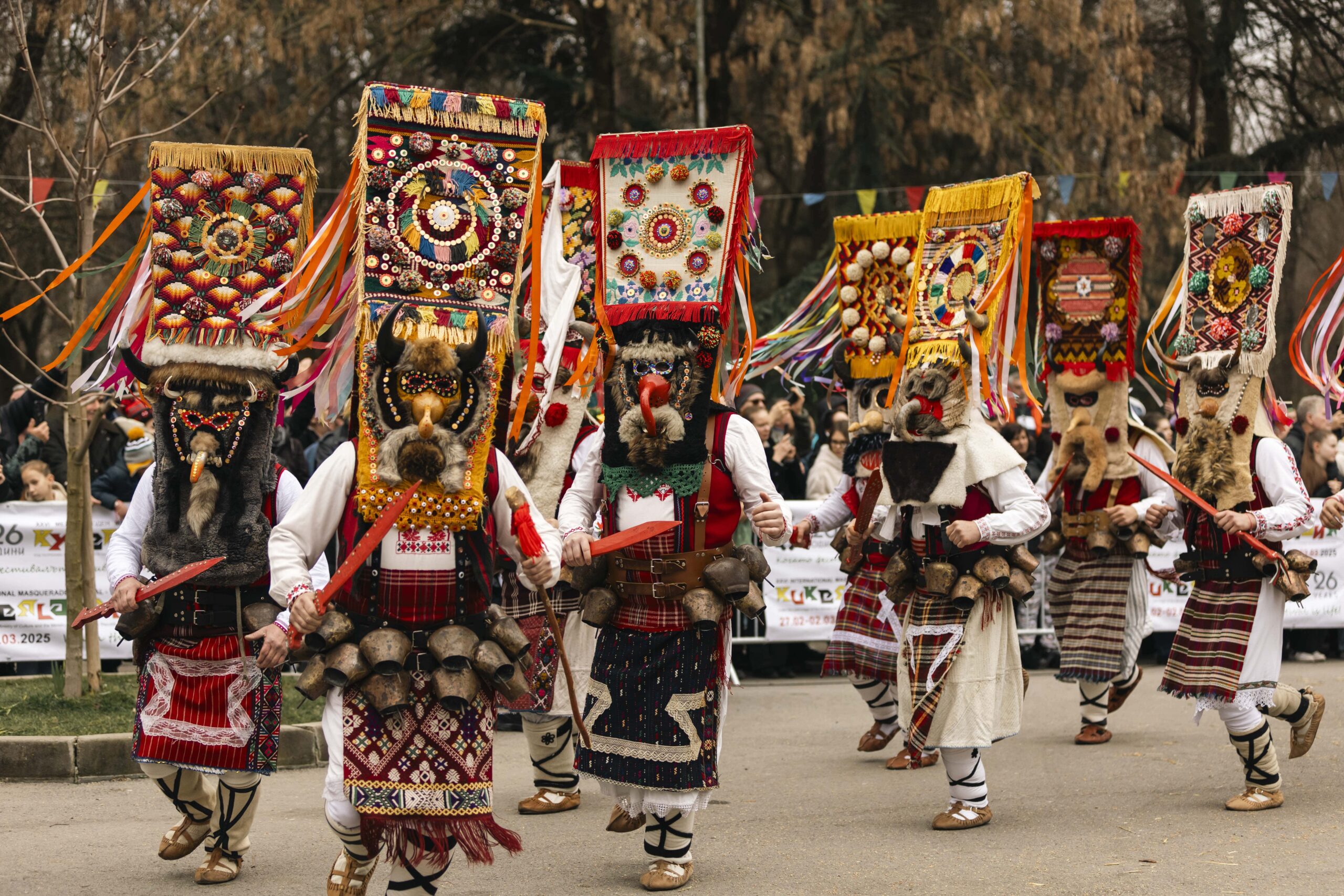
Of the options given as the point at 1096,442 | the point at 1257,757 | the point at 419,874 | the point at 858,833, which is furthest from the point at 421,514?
the point at 1096,442

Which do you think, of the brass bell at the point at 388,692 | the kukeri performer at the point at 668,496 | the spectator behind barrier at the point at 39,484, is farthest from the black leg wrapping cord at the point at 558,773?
the spectator behind barrier at the point at 39,484

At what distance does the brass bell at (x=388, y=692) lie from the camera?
4.70m

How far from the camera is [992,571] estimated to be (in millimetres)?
6656

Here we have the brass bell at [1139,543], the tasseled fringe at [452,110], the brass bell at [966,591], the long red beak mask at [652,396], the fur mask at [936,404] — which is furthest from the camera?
the brass bell at [1139,543]

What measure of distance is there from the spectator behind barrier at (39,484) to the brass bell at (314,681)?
21.6ft

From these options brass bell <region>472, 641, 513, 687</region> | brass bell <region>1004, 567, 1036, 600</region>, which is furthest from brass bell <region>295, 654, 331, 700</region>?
brass bell <region>1004, 567, 1036, 600</region>

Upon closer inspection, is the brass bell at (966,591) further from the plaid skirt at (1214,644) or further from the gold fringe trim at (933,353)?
the plaid skirt at (1214,644)

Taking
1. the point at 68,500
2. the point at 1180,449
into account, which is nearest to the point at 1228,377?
the point at 1180,449

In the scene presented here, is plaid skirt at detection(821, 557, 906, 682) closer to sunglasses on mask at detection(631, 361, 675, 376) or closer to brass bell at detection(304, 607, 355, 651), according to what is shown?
sunglasses on mask at detection(631, 361, 675, 376)

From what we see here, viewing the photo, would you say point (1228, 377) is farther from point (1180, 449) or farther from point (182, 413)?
point (182, 413)

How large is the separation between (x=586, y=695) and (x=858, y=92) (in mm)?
11915

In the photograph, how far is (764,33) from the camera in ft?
54.7

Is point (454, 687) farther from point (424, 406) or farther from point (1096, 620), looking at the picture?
point (1096, 620)

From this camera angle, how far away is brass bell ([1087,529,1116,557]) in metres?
8.66
